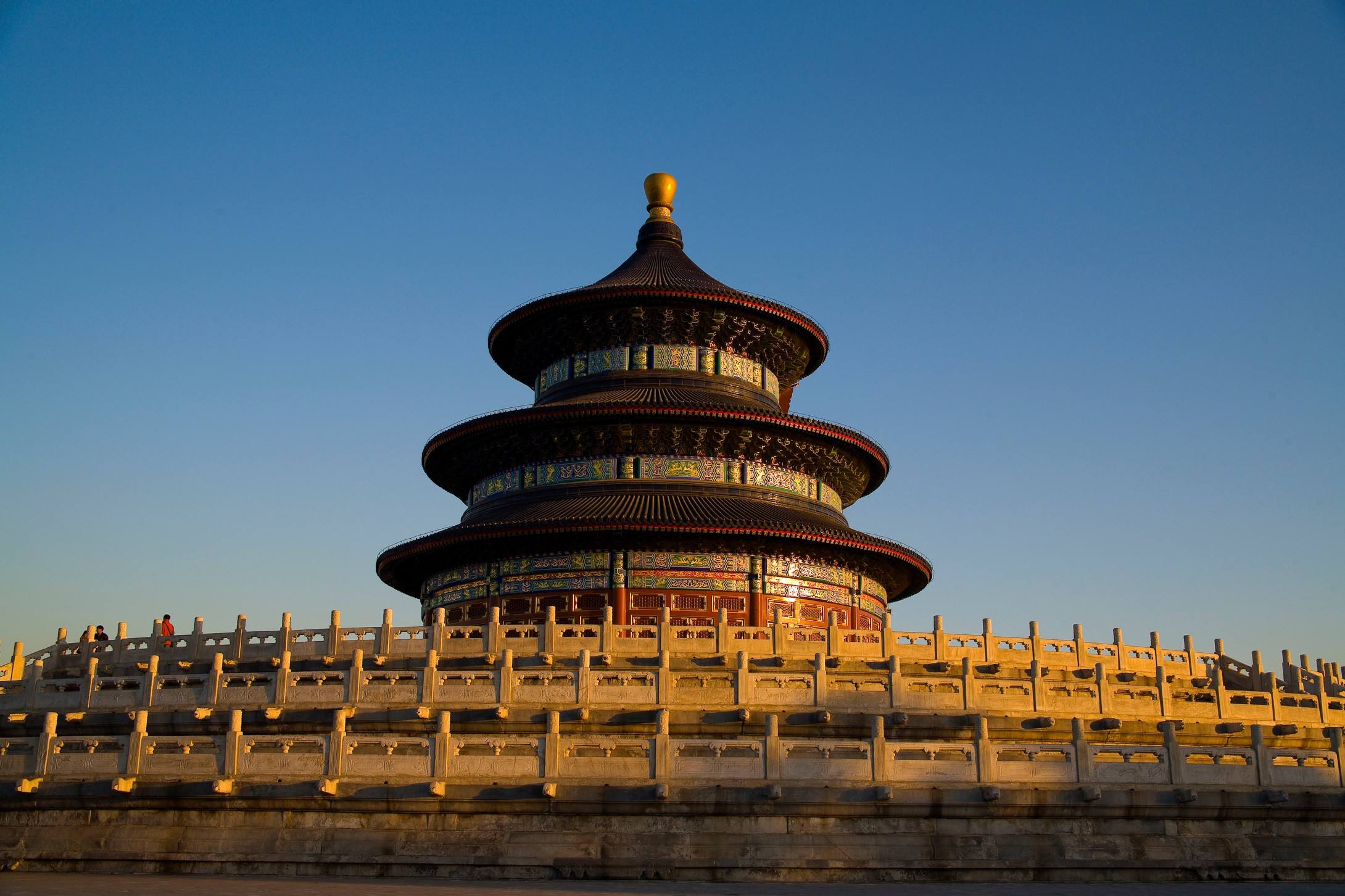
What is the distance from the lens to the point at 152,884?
16438mm

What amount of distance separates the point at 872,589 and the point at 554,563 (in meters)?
9.86

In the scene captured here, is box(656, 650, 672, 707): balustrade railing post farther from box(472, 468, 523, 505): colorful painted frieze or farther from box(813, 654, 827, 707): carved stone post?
box(472, 468, 523, 505): colorful painted frieze

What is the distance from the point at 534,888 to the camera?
16.3 metres

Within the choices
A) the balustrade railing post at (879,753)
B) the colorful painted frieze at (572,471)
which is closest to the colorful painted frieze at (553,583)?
the colorful painted frieze at (572,471)

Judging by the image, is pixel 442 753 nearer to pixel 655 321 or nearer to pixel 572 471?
pixel 572 471

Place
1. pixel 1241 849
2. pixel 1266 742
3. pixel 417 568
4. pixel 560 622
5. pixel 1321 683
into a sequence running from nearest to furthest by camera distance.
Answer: pixel 1241 849
pixel 1266 742
pixel 1321 683
pixel 560 622
pixel 417 568

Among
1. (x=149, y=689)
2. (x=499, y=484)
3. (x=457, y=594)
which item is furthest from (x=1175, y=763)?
(x=499, y=484)

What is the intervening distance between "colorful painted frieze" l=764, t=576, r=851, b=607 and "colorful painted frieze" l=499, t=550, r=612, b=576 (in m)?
4.50

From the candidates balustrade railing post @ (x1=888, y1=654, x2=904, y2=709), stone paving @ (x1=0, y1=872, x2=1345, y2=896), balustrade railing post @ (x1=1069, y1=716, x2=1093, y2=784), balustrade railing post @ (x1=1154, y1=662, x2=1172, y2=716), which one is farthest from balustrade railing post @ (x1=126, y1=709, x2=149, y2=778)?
balustrade railing post @ (x1=1154, y1=662, x2=1172, y2=716)

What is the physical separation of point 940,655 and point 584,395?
1889cm

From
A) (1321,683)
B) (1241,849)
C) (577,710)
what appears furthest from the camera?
(1321,683)

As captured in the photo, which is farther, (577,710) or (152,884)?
(577,710)

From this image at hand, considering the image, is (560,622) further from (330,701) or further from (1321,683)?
(1321,683)

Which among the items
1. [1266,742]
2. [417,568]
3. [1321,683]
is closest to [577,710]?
[1266,742]
